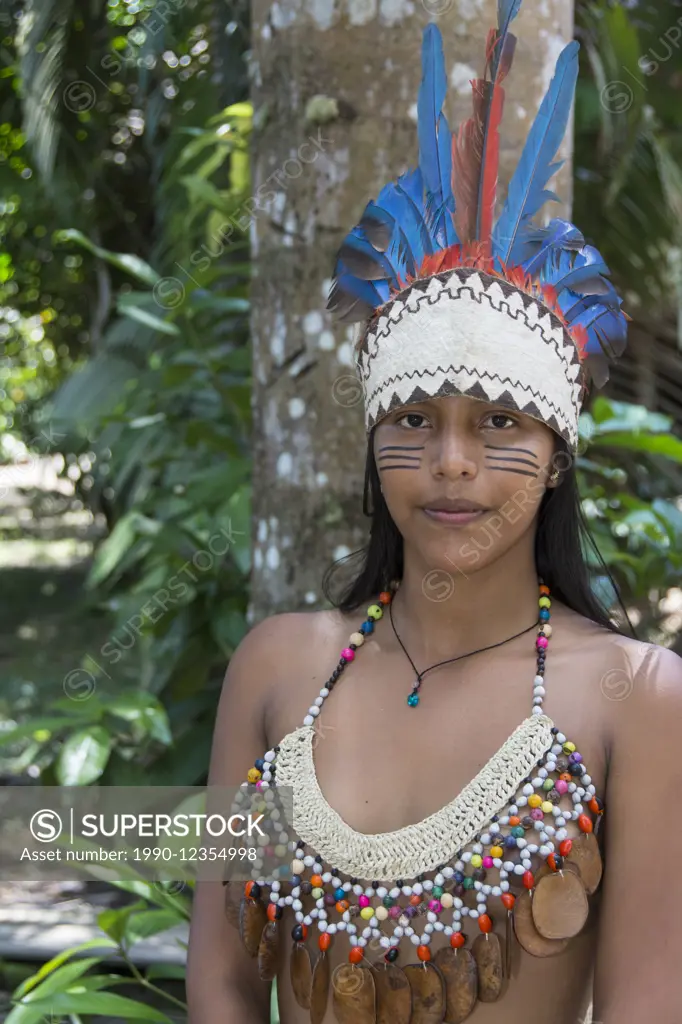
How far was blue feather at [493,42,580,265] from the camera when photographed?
58.6 inches

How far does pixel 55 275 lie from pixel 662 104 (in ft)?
14.9

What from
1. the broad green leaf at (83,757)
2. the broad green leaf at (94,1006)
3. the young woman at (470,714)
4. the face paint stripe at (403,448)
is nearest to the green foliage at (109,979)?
the broad green leaf at (94,1006)

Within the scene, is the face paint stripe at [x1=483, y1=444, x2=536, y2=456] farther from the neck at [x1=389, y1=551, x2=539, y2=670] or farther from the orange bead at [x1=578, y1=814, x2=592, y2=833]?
the orange bead at [x1=578, y1=814, x2=592, y2=833]

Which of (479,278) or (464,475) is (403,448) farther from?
Answer: (479,278)

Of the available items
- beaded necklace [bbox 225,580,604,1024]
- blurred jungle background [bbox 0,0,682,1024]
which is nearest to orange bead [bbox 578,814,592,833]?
beaded necklace [bbox 225,580,604,1024]

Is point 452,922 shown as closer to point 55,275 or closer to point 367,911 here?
point 367,911

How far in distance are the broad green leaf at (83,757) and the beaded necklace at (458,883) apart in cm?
96

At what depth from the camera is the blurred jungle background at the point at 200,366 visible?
7.02 ft

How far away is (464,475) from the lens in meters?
1.40

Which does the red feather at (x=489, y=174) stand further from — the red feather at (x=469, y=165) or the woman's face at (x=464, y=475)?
the woman's face at (x=464, y=475)

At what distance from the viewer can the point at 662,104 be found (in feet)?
15.7

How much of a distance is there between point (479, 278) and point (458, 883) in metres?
0.81

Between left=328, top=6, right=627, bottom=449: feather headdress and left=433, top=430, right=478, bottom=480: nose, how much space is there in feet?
Result: 0.20


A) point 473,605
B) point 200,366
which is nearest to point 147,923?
point 473,605
